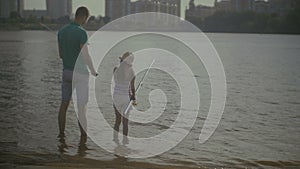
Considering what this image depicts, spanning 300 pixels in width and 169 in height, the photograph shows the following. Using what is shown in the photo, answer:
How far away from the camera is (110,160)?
7043mm

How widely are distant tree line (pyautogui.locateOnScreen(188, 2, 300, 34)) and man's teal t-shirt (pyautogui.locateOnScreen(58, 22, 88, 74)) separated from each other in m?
44.6

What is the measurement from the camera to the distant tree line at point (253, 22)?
56500 millimetres

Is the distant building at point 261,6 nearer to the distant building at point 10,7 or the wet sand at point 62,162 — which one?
the distant building at point 10,7

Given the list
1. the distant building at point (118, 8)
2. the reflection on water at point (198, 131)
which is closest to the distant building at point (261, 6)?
the distant building at point (118, 8)

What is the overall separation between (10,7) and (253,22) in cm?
3103

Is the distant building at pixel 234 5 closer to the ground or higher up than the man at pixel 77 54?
closer to the ground

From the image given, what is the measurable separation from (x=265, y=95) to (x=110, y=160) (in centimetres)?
1087

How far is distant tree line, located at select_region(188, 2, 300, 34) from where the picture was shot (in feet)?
185

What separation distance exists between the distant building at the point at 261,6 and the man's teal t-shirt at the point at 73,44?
49.3m

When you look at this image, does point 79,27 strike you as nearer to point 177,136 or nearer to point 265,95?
point 177,136

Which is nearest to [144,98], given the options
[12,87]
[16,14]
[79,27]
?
[12,87]

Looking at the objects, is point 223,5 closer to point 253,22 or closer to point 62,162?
point 253,22

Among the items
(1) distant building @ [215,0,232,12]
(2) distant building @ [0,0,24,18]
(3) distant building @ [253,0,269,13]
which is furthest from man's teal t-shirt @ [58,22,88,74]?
(3) distant building @ [253,0,269,13]

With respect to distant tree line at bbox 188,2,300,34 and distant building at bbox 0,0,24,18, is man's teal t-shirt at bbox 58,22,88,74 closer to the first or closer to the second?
distant building at bbox 0,0,24,18
